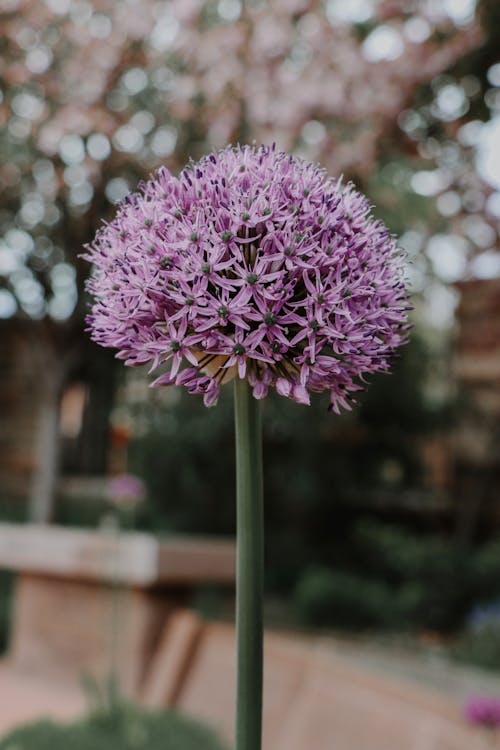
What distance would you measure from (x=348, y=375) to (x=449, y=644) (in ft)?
15.9

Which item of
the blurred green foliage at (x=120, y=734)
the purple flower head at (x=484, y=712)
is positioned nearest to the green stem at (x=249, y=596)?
the purple flower head at (x=484, y=712)

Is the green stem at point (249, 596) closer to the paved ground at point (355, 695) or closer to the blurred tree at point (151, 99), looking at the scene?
the paved ground at point (355, 695)

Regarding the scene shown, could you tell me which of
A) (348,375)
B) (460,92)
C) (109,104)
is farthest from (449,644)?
(109,104)

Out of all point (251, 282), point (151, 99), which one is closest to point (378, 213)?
point (151, 99)

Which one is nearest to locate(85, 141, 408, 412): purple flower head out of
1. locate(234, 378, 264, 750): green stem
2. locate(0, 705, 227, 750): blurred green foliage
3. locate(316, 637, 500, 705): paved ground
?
locate(234, 378, 264, 750): green stem

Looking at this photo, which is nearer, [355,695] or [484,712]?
[484,712]

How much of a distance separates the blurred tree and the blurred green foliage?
11.3ft

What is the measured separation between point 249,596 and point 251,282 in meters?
0.34

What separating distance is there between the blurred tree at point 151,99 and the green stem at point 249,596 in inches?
155

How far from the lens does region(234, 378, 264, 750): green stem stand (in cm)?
95

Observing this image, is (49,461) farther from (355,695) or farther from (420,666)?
(355,695)

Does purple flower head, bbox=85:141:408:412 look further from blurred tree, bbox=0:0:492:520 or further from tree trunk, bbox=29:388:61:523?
tree trunk, bbox=29:388:61:523

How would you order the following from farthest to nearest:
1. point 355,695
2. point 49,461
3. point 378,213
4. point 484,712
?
point 49,461 → point 378,213 → point 355,695 → point 484,712

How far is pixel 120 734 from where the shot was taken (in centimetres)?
373
